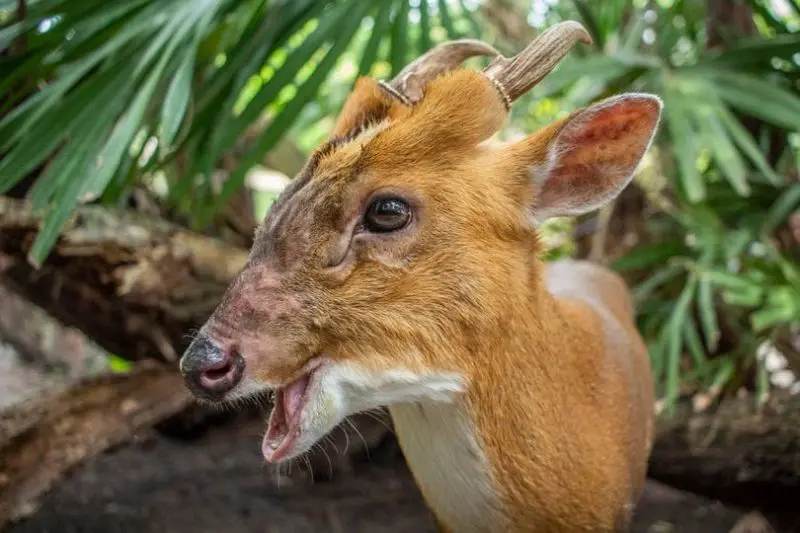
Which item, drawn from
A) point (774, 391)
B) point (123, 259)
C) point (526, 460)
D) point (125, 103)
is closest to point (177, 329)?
point (123, 259)

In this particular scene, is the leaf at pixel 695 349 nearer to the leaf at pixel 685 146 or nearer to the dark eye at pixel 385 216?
the leaf at pixel 685 146

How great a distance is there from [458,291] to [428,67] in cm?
63

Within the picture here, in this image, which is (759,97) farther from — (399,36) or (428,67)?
(428,67)

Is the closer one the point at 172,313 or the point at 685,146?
the point at 685,146

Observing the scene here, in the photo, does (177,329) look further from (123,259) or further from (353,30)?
(353,30)

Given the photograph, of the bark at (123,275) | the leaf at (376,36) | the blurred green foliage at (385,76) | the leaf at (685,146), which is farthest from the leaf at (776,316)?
the bark at (123,275)

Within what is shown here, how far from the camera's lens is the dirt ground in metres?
3.10

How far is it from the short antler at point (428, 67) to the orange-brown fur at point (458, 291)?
0.06 metres

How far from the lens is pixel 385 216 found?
63.7 inches

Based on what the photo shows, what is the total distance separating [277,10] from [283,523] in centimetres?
193

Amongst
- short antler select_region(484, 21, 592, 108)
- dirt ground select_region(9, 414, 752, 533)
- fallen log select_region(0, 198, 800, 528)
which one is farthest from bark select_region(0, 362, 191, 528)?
short antler select_region(484, 21, 592, 108)

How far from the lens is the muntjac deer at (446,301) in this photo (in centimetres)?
155

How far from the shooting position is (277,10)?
8.28 ft

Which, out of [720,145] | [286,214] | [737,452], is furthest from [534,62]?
[737,452]
